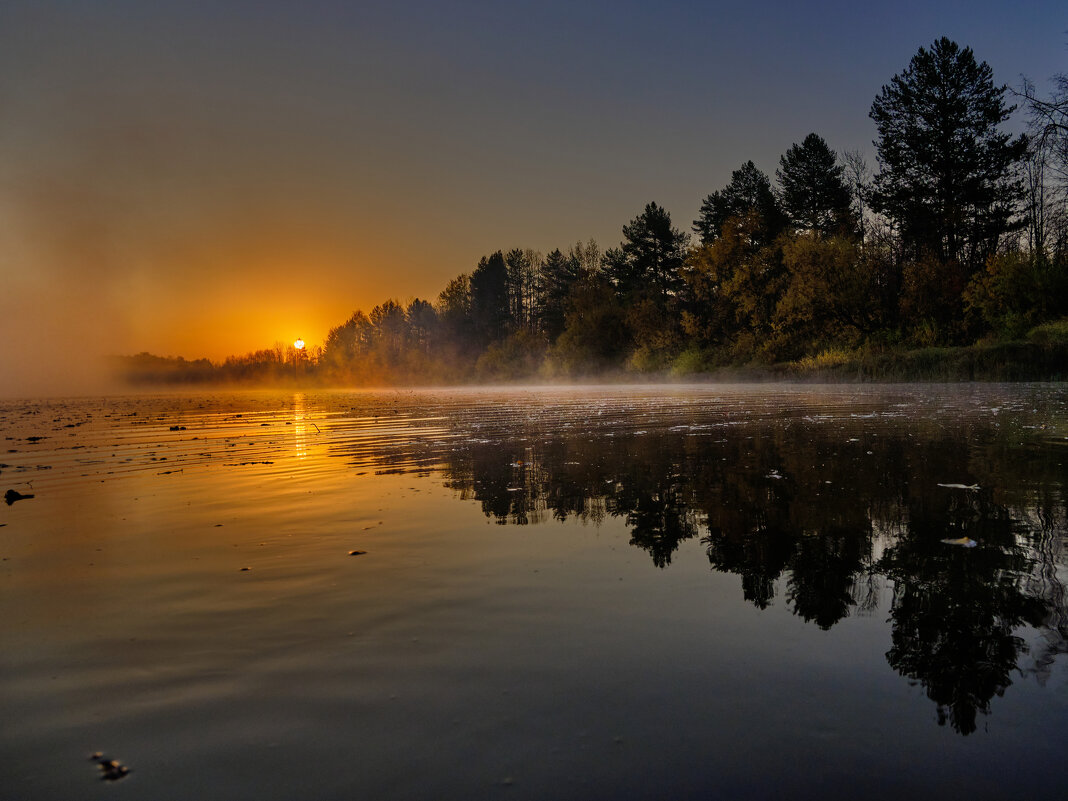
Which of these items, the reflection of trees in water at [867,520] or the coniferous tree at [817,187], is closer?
the reflection of trees in water at [867,520]

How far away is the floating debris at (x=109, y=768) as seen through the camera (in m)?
1.95

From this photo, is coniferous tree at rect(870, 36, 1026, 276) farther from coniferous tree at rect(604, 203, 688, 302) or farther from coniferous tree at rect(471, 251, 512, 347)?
coniferous tree at rect(471, 251, 512, 347)

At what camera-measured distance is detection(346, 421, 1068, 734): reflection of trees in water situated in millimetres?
2781

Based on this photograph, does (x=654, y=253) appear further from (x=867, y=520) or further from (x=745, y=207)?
(x=867, y=520)

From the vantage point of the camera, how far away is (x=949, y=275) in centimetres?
4719

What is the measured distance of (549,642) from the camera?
2.83 m

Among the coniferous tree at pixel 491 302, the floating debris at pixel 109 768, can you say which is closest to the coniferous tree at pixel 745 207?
the coniferous tree at pixel 491 302

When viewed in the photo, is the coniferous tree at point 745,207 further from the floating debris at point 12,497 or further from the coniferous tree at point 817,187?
the floating debris at point 12,497

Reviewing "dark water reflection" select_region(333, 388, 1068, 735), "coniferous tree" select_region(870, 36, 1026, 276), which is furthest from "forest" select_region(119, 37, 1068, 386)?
"dark water reflection" select_region(333, 388, 1068, 735)

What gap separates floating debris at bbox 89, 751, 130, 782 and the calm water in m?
0.02

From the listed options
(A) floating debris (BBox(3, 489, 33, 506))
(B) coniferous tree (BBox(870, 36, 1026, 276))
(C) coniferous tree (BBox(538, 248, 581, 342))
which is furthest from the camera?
(C) coniferous tree (BBox(538, 248, 581, 342))

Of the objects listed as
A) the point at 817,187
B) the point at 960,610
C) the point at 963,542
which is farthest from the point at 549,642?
the point at 817,187

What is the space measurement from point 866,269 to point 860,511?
171ft

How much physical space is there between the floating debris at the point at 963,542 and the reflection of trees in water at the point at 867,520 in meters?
0.06
